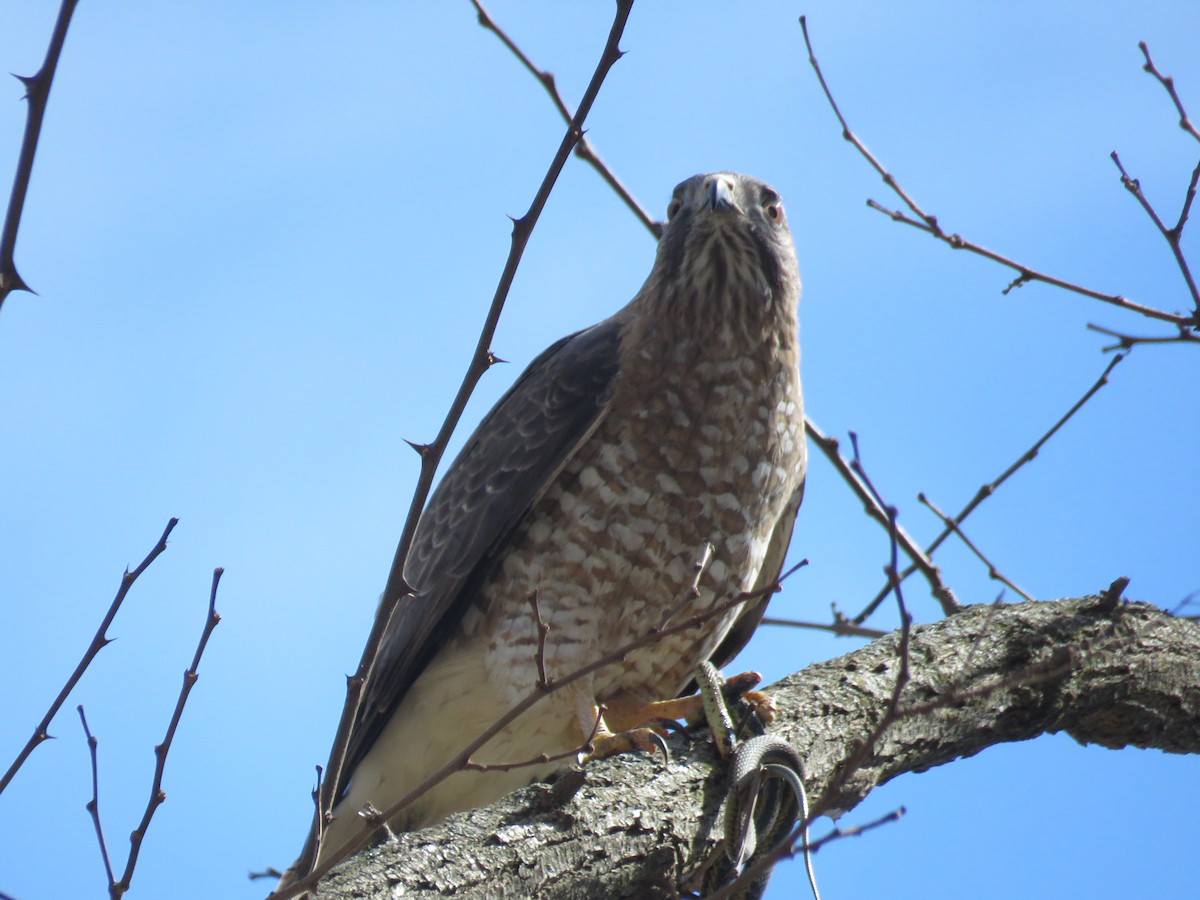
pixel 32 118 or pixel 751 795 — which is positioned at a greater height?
pixel 32 118

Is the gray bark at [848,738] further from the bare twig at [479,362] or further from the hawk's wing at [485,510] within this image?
the hawk's wing at [485,510]

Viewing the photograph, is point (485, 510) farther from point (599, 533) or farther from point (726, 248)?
point (726, 248)

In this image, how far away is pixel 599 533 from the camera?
3994 mm

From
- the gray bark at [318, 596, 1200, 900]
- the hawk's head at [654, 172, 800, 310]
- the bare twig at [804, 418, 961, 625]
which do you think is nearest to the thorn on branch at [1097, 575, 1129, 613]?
the gray bark at [318, 596, 1200, 900]

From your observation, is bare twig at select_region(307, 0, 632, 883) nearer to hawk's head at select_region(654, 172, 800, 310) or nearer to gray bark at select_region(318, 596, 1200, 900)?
gray bark at select_region(318, 596, 1200, 900)

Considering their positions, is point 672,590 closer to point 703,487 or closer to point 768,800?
point 703,487

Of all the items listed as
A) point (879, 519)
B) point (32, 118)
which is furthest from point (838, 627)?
point (32, 118)

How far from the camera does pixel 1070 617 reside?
3.80 meters

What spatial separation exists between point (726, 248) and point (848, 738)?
1.91m

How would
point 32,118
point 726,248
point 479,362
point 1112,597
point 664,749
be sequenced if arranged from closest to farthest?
point 32,118
point 479,362
point 664,749
point 1112,597
point 726,248

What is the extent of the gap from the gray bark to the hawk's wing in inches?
41.5

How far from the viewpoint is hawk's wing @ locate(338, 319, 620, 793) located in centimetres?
411

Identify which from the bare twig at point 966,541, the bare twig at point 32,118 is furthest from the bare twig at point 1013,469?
the bare twig at point 32,118

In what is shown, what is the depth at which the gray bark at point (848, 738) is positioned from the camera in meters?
2.67
